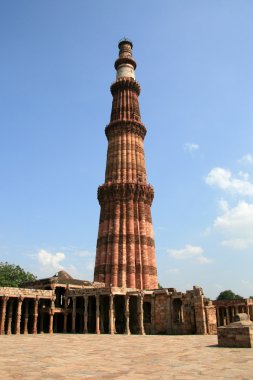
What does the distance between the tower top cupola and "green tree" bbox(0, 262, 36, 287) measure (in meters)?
37.7

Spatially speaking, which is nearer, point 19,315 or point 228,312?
point 19,315

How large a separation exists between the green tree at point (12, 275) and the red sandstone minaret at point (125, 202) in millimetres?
23990

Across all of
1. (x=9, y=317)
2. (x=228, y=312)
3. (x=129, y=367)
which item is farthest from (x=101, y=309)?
(x=129, y=367)

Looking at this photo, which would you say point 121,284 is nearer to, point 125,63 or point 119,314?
point 119,314

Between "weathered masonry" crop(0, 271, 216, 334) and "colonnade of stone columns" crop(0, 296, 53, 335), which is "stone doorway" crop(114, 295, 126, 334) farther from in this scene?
"colonnade of stone columns" crop(0, 296, 53, 335)

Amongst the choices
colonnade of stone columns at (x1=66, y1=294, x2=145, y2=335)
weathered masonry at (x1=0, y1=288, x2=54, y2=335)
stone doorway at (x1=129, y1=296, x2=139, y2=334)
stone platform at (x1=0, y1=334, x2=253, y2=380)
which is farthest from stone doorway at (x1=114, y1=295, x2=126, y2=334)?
stone platform at (x1=0, y1=334, x2=253, y2=380)

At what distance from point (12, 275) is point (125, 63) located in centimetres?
4071

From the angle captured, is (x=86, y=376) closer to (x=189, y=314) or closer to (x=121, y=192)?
(x=189, y=314)

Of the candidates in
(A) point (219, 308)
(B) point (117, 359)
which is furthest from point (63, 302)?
(B) point (117, 359)

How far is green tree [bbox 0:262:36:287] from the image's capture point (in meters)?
61.1

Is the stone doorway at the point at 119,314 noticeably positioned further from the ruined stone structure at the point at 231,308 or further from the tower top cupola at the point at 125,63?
the tower top cupola at the point at 125,63

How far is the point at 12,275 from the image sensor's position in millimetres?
62719

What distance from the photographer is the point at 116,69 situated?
184 feet

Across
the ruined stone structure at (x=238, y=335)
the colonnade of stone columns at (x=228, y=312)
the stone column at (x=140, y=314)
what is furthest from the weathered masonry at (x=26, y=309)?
the colonnade of stone columns at (x=228, y=312)
